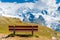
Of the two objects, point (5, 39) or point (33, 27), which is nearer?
point (5, 39)

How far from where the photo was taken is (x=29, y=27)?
34219mm

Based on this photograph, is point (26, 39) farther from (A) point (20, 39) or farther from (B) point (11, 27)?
(B) point (11, 27)

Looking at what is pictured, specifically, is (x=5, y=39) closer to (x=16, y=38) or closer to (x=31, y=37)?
(x=16, y=38)

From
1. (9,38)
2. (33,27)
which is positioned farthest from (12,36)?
(33,27)

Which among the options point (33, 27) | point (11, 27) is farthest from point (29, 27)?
point (11, 27)

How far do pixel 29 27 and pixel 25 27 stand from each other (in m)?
0.64

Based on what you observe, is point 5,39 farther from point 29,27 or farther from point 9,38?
point 29,27

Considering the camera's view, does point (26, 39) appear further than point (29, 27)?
No

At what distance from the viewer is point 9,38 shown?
32.4m

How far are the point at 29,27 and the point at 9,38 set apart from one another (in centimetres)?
366

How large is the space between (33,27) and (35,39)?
93.0 inches

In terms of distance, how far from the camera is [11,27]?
3438cm

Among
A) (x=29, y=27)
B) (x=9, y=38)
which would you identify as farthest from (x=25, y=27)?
(x=9, y=38)

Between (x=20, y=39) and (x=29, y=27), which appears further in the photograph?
(x=29, y=27)
